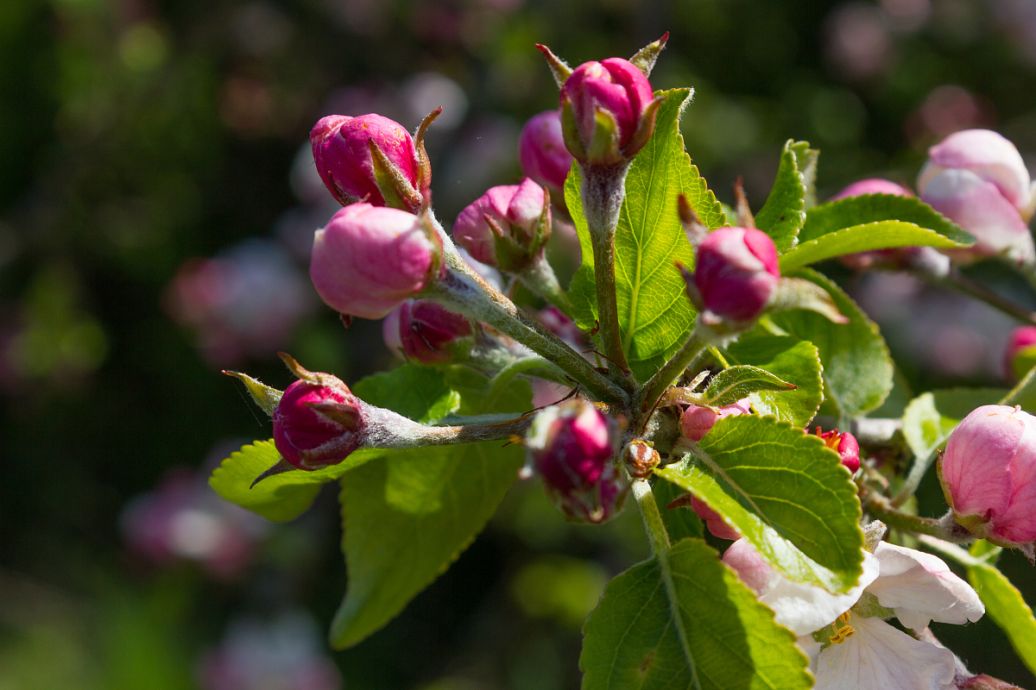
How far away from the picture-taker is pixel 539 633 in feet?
9.36

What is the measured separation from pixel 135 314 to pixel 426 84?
4.53 ft

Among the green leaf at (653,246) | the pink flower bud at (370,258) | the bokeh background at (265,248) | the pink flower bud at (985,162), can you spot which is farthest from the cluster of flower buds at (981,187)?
the bokeh background at (265,248)

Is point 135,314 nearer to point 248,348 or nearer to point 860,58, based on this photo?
point 248,348

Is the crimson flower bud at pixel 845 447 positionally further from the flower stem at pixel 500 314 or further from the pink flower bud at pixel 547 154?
the pink flower bud at pixel 547 154

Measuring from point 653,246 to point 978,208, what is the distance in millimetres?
417

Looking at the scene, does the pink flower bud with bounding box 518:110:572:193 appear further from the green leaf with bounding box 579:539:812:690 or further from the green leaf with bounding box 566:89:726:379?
the green leaf with bounding box 579:539:812:690

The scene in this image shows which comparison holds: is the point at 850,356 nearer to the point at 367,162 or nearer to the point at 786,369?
the point at 786,369

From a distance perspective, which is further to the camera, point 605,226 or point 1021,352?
point 1021,352

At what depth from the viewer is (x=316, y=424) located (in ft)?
2.44

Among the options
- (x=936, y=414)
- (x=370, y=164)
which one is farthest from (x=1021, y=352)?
(x=370, y=164)

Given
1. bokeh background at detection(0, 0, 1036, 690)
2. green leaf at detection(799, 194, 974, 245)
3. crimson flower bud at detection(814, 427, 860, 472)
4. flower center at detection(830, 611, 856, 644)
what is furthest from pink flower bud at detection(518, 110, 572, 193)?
bokeh background at detection(0, 0, 1036, 690)

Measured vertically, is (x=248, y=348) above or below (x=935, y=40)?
below

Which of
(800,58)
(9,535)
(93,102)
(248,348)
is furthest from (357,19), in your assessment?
(9,535)

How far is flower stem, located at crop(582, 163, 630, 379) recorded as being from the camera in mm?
768
